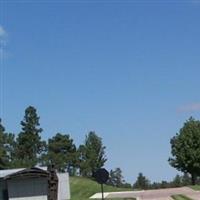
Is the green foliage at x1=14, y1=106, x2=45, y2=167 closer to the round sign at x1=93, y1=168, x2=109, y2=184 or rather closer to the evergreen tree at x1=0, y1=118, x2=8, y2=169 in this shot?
the evergreen tree at x1=0, y1=118, x2=8, y2=169

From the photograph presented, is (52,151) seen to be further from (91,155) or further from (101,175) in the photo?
(101,175)

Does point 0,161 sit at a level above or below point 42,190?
above

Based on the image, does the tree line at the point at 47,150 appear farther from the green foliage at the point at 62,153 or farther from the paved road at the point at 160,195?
the paved road at the point at 160,195

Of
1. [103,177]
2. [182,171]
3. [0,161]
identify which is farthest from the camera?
[0,161]

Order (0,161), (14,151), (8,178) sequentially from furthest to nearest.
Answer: (14,151)
(0,161)
(8,178)

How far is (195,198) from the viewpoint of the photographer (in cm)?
4300

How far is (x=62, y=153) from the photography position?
100 metres

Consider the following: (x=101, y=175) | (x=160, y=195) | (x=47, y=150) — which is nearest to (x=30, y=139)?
(x=47, y=150)

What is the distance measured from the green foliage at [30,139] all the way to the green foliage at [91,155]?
6079mm

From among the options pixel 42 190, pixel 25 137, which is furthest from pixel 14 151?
pixel 42 190

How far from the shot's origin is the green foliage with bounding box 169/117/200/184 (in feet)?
242

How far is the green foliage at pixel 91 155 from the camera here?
313ft

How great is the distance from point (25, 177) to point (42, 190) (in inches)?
87.3

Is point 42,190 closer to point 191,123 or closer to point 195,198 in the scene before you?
point 195,198
